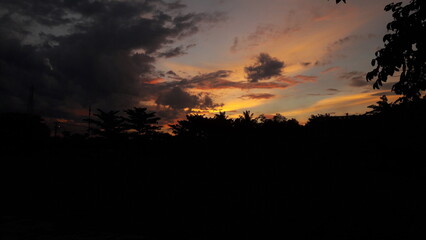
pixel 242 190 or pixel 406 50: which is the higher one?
pixel 406 50

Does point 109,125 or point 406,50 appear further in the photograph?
point 109,125

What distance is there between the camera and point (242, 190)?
22.1ft

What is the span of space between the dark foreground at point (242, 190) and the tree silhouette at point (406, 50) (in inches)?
85.4

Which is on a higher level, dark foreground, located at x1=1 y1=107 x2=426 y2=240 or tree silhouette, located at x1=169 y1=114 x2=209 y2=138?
tree silhouette, located at x1=169 y1=114 x2=209 y2=138

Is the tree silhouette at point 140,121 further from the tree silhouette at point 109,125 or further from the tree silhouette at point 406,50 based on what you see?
the tree silhouette at point 406,50

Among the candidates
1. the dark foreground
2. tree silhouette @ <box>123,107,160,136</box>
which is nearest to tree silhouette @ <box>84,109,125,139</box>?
tree silhouette @ <box>123,107,160,136</box>

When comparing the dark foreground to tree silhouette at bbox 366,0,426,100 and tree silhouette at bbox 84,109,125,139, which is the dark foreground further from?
tree silhouette at bbox 84,109,125,139

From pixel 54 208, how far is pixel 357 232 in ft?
18.3

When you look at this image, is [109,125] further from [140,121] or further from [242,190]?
[242,190]

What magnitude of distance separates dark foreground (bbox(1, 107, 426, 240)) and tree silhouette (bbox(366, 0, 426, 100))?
85.4 inches

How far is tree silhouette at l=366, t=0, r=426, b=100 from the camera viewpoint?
402 centimetres

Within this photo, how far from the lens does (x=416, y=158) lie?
21.0 ft

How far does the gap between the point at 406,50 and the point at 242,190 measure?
14.8 feet

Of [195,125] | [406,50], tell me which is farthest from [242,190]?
[195,125]
